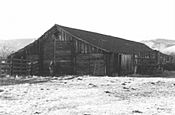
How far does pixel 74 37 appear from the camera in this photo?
83.3ft

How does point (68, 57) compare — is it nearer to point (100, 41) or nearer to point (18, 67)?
point (100, 41)

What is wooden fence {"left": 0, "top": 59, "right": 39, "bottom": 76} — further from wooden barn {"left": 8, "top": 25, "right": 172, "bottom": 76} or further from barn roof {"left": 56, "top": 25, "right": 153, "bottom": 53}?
barn roof {"left": 56, "top": 25, "right": 153, "bottom": 53}

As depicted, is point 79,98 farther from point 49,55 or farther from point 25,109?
point 49,55

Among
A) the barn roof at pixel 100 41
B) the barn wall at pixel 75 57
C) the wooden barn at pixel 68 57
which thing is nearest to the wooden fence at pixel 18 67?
the wooden barn at pixel 68 57

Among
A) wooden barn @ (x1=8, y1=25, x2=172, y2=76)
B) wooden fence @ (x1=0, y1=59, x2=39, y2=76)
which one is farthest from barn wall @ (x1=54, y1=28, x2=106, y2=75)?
wooden fence @ (x1=0, y1=59, x2=39, y2=76)

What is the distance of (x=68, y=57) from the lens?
26203 mm

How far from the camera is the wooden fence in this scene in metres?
24.9

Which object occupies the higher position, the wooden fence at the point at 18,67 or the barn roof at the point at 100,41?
the barn roof at the point at 100,41

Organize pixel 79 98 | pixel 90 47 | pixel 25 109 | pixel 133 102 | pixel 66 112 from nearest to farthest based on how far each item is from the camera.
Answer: pixel 66 112, pixel 25 109, pixel 133 102, pixel 79 98, pixel 90 47

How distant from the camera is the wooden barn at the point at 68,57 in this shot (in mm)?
24614

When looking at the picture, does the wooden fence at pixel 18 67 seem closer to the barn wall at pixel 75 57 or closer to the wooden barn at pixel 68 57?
the wooden barn at pixel 68 57

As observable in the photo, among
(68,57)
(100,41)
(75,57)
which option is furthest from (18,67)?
(100,41)

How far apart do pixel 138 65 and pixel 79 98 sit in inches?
827

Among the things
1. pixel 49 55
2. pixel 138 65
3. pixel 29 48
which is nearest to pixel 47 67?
pixel 49 55
